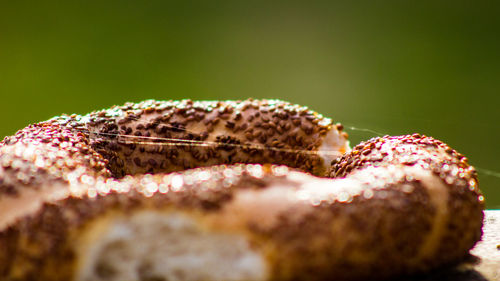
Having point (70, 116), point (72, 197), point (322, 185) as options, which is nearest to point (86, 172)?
point (72, 197)

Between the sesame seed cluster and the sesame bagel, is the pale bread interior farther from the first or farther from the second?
the sesame seed cluster

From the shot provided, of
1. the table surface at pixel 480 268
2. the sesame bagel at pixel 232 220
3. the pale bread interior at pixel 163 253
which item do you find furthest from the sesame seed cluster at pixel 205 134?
the pale bread interior at pixel 163 253

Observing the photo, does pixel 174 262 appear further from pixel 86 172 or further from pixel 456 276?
pixel 456 276

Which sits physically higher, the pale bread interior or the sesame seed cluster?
the sesame seed cluster

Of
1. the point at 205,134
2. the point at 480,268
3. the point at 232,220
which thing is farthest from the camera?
the point at 205,134

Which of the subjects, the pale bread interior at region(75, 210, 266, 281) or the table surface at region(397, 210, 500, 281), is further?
the table surface at region(397, 210, 500, 281)

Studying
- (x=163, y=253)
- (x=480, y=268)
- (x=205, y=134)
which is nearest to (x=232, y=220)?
(x=163, y=253)

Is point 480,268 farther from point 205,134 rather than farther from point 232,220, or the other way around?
point 205,134

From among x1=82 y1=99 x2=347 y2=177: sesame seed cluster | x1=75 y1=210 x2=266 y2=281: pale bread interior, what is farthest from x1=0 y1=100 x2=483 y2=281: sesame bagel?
x1=82 y1=99 x2=347 y2=177: sesame seed cluster
